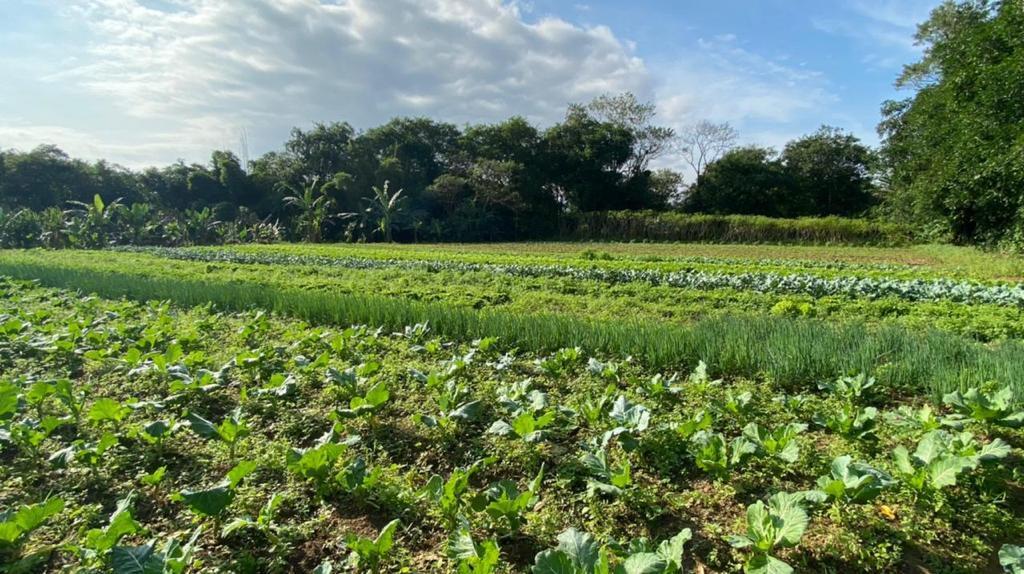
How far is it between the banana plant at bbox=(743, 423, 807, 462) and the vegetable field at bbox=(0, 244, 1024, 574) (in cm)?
1

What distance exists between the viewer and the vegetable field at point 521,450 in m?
2.32

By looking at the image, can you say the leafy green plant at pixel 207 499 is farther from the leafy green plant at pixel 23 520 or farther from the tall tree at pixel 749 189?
the tall tree at pixel 749 189

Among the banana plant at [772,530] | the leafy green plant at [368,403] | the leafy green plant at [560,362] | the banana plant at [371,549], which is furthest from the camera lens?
the leafy green plant at [560,362]

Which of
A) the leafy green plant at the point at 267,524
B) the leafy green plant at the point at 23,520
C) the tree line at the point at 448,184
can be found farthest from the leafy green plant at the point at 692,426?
the tree line at the point at 448,184

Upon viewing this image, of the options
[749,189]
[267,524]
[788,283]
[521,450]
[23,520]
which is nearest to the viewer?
[23,520]

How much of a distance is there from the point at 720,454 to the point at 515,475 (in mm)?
1221

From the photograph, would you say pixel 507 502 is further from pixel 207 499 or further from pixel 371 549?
pixel 207 499

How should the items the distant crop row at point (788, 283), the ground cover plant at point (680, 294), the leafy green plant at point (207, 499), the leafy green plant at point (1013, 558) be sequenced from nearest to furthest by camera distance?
1. the leafy green plant at point (1013, 558)
2. the leafy green plant at point (207, 499)
3. the ground cover plant at point (680, 294)
4. the distant crop row at point (788, 283)

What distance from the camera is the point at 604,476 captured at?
2732mm

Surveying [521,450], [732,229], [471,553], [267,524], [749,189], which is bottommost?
[267,524]

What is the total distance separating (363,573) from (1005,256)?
22537 millimetres

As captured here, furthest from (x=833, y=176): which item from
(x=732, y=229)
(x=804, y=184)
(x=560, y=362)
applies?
(x=560, y=362)

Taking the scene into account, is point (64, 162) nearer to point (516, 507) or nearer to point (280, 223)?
point (280, 223)

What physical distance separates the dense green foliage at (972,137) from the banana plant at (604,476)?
20.3m
